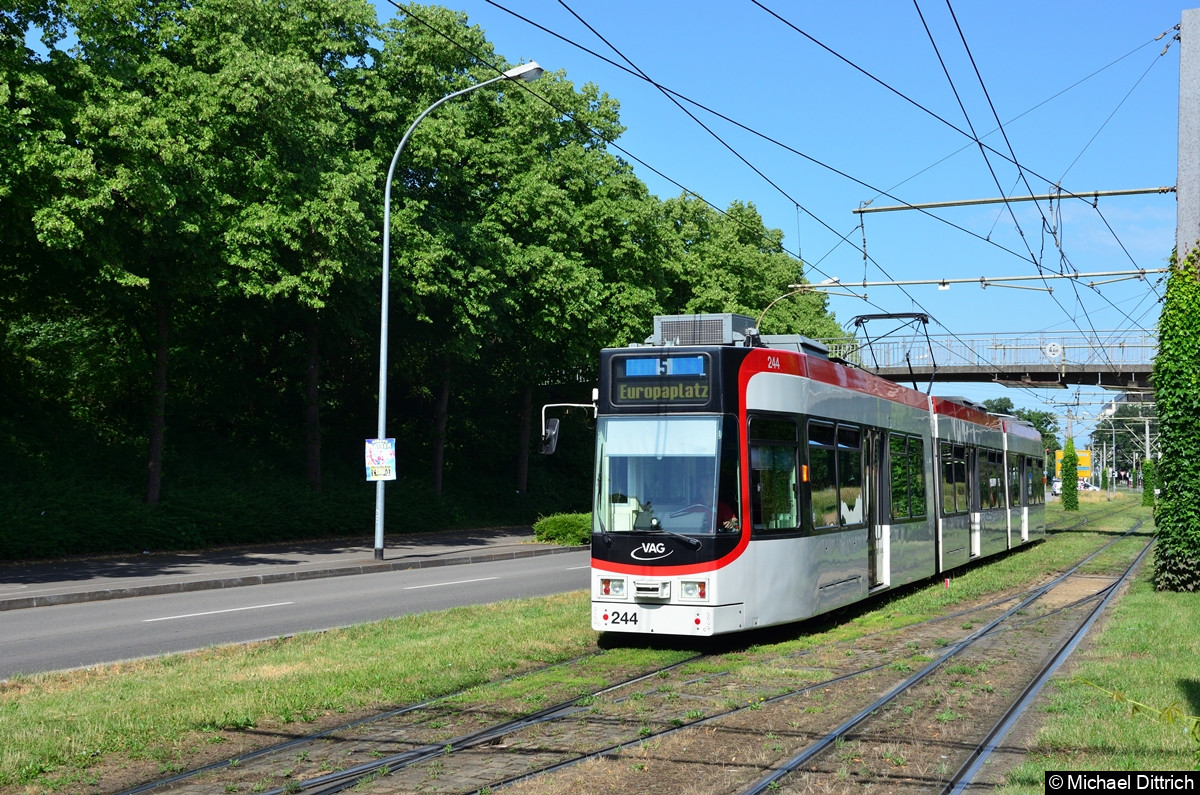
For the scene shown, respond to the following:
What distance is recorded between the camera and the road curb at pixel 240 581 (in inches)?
698

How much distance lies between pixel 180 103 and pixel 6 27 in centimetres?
337

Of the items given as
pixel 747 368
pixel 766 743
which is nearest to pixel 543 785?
pixel 766 743

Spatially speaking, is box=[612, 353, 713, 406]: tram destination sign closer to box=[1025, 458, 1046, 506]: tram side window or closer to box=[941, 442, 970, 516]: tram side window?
box=[941, 442, 970, 516]: tram side window

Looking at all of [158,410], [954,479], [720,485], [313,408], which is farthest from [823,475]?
[313,408]

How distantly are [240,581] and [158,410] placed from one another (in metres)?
7.50

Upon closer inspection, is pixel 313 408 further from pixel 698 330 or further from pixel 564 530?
pixel 698 330

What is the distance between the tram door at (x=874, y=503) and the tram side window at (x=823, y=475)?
1550 millimetres

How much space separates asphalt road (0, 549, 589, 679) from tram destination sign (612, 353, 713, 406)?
5.23 metres

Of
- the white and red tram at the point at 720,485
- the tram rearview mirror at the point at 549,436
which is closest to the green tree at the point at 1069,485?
the white and red tram at the point at 720,485

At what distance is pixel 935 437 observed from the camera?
20547mm

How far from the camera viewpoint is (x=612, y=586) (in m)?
12.2

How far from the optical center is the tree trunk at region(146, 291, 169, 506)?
87.2ft

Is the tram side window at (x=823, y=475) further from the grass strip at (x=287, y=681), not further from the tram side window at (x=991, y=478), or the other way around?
the tram side window at (x=991, y=478)

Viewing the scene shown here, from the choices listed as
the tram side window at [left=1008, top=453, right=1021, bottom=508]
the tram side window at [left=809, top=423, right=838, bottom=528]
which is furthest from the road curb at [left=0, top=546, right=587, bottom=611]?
the tram side window at [left=1008, top=453, right=1021, bottom=508]
